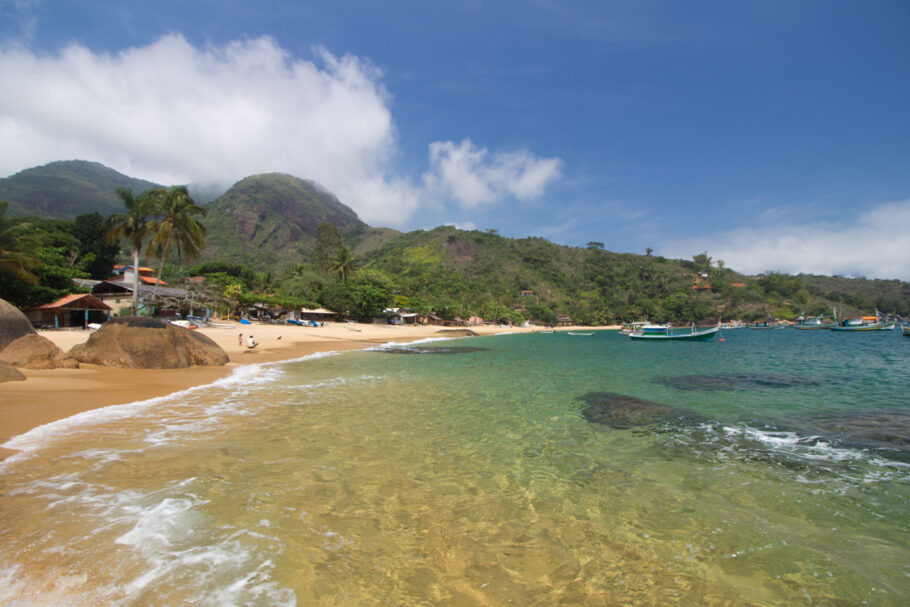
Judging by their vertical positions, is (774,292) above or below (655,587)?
above

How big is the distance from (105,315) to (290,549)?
42469 mm

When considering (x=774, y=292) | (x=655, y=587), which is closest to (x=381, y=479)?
(x=655, y=587)

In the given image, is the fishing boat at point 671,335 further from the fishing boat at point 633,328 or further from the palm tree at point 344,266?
the palm tree at point 344,266

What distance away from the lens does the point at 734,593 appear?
360 centimetres

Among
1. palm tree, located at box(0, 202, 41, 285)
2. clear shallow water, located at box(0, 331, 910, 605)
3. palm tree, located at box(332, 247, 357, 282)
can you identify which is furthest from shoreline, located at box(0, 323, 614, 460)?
palm tree, located at box(332, 247, 357, 282)

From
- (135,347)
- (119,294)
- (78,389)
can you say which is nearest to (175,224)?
(119,294)

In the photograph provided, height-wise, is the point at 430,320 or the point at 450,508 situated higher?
the point at 430,320

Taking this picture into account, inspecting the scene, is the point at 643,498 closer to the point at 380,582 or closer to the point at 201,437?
the point at 380,582

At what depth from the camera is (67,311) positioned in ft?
103

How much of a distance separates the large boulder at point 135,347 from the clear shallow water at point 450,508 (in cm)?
576

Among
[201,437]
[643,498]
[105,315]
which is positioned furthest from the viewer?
[105,315]

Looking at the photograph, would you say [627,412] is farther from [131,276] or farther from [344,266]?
[344,266]

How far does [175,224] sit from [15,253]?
9.09m

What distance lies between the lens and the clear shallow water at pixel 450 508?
3537 millimetres
